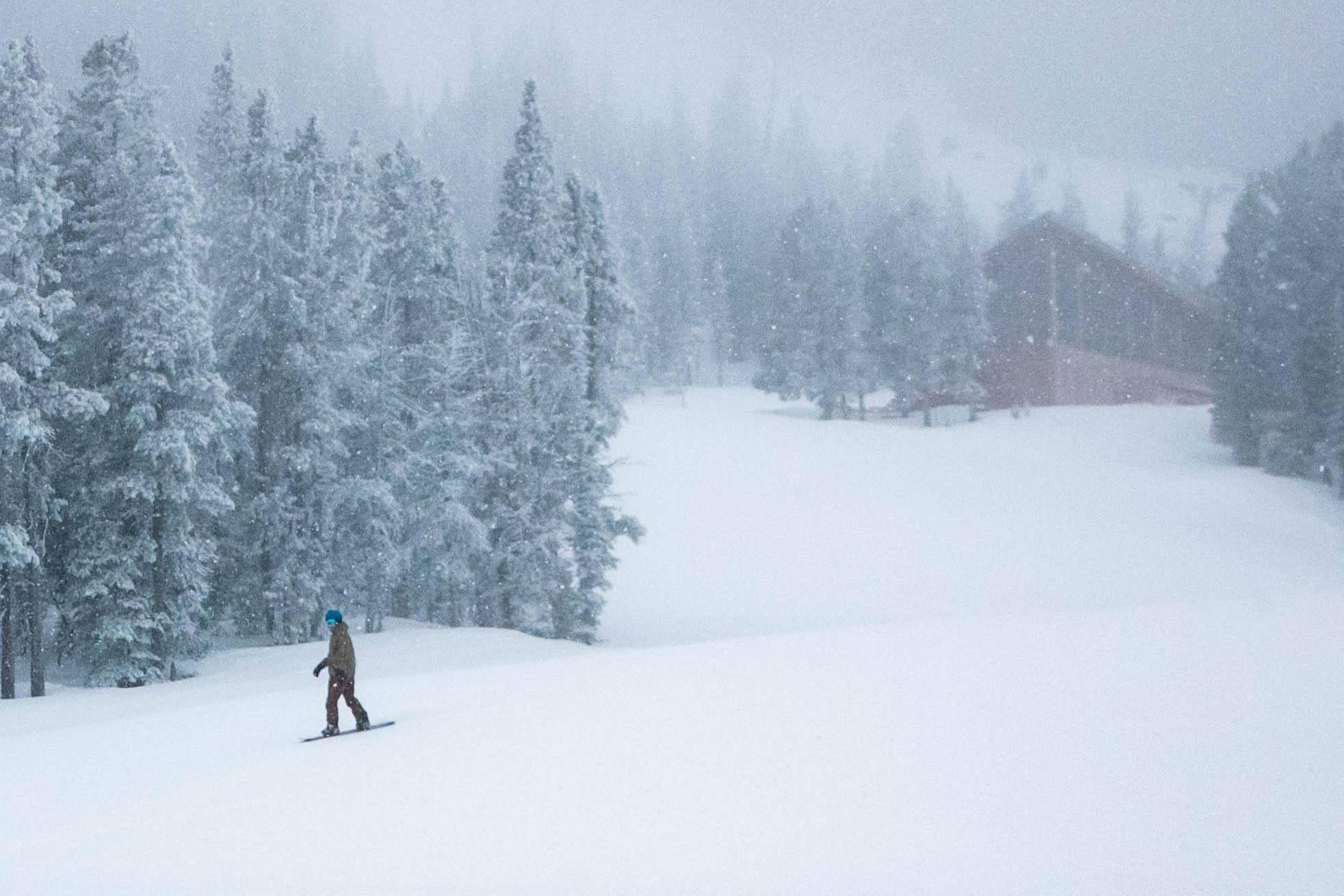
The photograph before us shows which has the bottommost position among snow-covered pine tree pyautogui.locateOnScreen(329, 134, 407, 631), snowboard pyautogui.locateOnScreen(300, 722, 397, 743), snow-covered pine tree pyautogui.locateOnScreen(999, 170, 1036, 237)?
snowboard pyautogui.locateOnScreen(300, 722, 397, 743)

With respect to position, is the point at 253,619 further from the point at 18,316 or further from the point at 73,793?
the point at 73,793

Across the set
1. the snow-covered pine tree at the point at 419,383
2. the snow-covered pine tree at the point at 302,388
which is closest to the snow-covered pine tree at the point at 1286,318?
the snow-covered pine tree at the point at 419,383

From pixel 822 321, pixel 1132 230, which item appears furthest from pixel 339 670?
pixel 1132 230

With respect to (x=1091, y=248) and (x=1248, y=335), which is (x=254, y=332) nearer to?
(x=1248, y=335)

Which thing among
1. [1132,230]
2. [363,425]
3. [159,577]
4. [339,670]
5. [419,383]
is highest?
[1132,230]

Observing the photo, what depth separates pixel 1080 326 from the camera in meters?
63.4

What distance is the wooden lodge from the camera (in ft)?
207

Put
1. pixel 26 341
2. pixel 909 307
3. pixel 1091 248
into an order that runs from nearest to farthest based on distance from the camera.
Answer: pixel 26 341, pixel 1091 248, pixel 909 307

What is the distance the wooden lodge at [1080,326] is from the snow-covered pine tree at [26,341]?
55521 mm

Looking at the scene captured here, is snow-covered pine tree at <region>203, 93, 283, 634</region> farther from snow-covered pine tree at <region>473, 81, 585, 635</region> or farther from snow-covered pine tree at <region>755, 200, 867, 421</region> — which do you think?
snow-covered pine tree at <region>755, 200, 867, 421</region>

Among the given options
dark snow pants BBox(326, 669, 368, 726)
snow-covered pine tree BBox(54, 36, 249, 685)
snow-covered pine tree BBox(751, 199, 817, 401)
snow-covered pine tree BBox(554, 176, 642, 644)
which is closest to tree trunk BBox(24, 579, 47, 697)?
snow-covered pine tree BBox(54, 36, 249, 685)

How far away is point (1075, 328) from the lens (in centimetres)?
6347

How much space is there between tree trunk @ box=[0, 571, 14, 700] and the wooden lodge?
186 feet

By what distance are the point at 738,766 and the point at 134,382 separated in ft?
58.0
